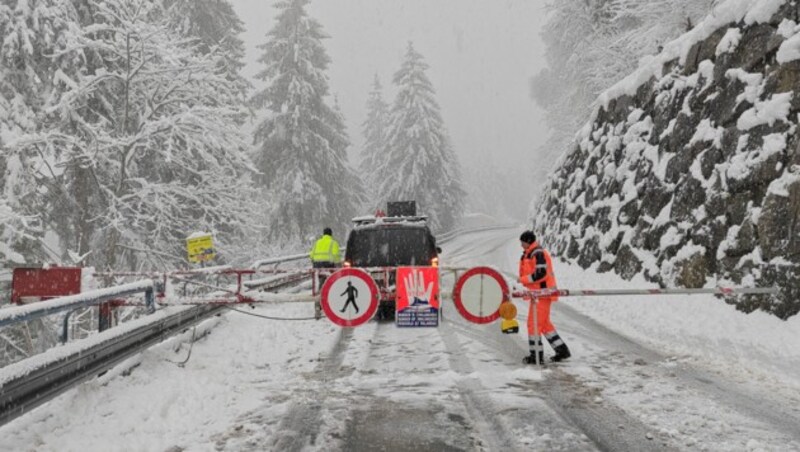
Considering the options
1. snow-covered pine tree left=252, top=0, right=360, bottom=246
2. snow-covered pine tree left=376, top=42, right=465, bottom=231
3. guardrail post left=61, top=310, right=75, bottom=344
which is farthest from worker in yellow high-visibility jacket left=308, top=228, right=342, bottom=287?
snow-covered pine tree left=376, top=42, right=465, bottom=231

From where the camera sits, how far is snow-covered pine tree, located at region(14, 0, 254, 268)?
13188 mm

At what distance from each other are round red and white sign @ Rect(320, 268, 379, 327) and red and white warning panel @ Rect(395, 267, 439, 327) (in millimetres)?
403

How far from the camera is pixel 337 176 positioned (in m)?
30.1

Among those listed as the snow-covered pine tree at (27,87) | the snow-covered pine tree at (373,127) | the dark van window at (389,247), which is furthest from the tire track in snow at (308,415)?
the snow-covered pine tree at (373,127)

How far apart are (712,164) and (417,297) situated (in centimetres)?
763

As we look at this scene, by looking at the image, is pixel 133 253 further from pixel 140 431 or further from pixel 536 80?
pixel 536 80

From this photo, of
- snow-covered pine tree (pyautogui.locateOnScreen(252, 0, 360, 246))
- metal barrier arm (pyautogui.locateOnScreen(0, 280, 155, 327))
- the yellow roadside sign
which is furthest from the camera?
snow-covered pine tree (pyautogui.locateOnScreen(252, 0, 360, 246))

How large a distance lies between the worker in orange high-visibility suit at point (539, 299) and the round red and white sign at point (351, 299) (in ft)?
7.35

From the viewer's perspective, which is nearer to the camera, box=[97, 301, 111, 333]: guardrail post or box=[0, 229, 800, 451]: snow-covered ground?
box=[0, 229, 800, 451]: snow-covered ground

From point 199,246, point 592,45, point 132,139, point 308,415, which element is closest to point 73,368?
point 308,415

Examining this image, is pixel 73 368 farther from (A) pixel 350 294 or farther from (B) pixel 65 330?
(A) pixel 350 294

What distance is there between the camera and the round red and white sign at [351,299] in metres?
7.10

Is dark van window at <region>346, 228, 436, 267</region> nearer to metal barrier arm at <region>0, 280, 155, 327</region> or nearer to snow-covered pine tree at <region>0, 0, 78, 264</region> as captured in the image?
metal barrier arm at <region>0, 280, 155, 327</region>

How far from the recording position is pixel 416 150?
38.9 meters
